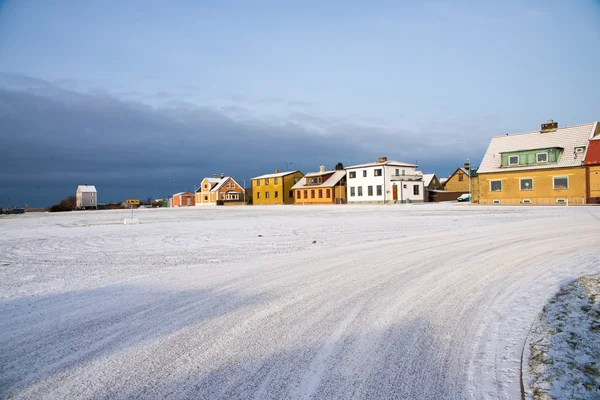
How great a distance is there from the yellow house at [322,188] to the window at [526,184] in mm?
29643

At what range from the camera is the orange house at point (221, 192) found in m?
88.1

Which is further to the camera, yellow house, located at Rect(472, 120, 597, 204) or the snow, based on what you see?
yellow house, located at Rect(472, 120, 597, 204)

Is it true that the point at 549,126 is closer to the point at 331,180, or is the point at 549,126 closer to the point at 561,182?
the point at 561,182

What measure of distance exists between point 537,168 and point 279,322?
39696 mm

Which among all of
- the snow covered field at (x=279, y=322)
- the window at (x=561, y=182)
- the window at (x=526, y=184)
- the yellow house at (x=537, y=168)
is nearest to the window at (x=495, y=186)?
the yellow house at (x=537, y=168)

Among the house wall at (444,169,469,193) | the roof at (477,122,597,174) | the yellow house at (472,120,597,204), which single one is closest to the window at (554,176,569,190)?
the yellow house at (472,120,597,204)

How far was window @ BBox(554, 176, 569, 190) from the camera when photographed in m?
34.8

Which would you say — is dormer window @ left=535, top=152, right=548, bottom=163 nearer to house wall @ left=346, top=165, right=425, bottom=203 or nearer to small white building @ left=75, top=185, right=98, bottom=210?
house wall @ left=346, top=165, right=425, bottom=203

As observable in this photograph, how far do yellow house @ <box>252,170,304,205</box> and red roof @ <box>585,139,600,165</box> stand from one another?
49601 millimetres

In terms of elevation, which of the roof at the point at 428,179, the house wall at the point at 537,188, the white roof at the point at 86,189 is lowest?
the house wall at the point at 537,188

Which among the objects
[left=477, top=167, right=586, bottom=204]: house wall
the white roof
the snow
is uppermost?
the white roof

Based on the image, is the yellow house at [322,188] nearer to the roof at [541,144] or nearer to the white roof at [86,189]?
the roof at [541,144]

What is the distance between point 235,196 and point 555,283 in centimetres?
8600

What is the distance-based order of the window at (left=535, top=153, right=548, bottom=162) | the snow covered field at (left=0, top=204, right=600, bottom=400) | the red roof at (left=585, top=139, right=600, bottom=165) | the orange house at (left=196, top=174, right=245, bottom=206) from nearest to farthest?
the snow covered field at (left=0, top=204, right=600, bottom=400), the red roof at (left=585, top=139, right=600, bottom=165), the window at (left=535, top=153, right=548, bottom=162), the orange house at (left=196, top=174, right=245, bottom=206)
